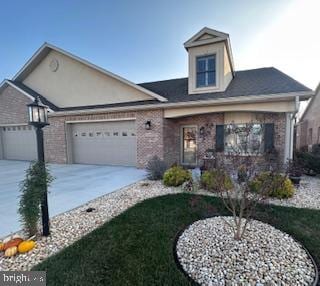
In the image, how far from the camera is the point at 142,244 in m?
3.09

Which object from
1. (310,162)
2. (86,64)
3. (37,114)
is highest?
(86,64)

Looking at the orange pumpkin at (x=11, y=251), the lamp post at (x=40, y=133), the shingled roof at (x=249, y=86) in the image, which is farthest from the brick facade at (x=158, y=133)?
the orange pumpkin at (x=11, y=251)

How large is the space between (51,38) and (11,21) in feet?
7.57

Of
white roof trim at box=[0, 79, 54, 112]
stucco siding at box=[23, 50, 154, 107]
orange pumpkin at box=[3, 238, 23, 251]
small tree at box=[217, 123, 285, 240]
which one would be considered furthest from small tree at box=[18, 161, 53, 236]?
white roof trim at box=[0, 79, 54, 112]

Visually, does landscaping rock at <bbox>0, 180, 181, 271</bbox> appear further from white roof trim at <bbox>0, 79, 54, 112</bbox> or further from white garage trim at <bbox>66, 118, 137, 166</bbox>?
white roof trim at <bbox>0, 79, 54, 112</bbox>

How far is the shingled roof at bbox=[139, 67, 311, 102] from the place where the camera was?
297 inches

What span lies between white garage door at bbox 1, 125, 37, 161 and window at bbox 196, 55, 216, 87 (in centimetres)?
1144

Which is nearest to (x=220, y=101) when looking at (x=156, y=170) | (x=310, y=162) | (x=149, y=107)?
(x=149, y=107)

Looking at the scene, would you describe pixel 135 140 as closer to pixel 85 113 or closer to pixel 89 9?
pixel 85 113

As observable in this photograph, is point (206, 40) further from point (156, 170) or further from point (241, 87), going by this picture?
point (156, 170)

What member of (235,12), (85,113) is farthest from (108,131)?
(235,12)

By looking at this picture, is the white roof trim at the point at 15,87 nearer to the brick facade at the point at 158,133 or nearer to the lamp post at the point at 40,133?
the brick facade at the point at 158,133

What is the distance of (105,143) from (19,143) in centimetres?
736

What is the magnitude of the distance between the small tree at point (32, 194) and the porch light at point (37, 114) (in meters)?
0.73
